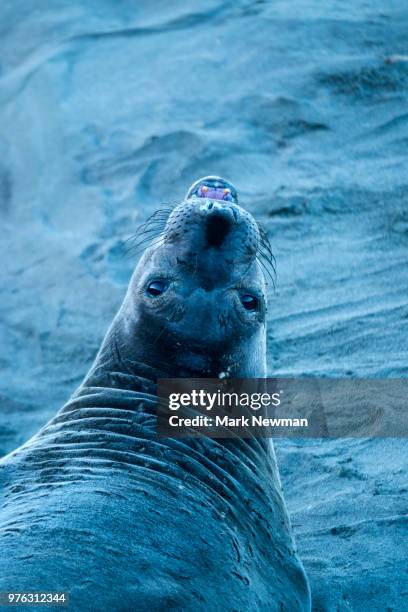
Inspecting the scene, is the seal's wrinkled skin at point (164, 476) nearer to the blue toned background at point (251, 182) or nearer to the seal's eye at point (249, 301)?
the seal's eye at point (249, 301)

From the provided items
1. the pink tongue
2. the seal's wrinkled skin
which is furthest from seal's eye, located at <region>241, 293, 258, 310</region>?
the pink tongue

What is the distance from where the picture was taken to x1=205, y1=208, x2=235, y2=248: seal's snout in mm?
4574

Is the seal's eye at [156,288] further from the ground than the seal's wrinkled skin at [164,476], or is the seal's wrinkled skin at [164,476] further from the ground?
the seal's eye at [156,288]

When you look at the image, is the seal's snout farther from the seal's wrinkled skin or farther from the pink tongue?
the pink tongue

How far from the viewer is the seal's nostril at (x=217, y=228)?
15.0 feet

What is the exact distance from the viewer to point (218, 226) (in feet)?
15.1

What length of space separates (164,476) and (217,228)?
1.01m

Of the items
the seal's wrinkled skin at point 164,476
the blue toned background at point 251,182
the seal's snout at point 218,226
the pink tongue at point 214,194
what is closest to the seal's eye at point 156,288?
the seal's wrinkled skin at point 164,476

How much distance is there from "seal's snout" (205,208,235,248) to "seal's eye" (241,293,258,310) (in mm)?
225

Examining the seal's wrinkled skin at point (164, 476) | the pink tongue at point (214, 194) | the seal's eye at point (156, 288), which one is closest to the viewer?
the seal's wrinkled skin at point (164, 476)

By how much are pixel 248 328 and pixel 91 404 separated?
0.67 m

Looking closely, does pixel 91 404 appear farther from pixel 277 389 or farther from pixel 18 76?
pixel 18 76

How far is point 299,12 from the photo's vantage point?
401 inches

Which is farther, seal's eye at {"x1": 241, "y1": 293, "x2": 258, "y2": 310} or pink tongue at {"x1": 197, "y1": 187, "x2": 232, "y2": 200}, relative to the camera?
pink tongue at {"x1": 197, "y1": 187, "x2": 232, "y2": 200}
